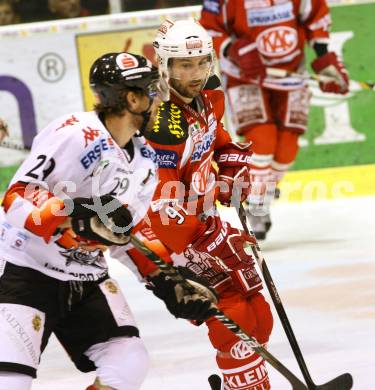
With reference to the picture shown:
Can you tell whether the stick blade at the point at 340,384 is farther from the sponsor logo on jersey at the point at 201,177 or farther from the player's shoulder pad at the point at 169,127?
the player's shoulder pad at the point at 169,127

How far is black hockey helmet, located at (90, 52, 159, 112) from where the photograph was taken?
8.84 feet

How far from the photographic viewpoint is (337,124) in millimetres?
6906

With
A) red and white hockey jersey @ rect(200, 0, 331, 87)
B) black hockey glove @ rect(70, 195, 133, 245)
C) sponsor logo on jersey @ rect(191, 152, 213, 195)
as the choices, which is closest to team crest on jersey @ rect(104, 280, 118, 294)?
black hockey glove @ rect(70, 195, 133, 245)

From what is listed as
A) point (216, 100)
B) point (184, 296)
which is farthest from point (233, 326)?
point (216, 100)

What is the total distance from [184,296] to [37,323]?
34 centimetres

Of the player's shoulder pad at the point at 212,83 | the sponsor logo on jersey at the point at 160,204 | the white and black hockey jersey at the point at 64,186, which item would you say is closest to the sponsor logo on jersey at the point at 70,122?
the white and black hockey jersey at the point at 64,186

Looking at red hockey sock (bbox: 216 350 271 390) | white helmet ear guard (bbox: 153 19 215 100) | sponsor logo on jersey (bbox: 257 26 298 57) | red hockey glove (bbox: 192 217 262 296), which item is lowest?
red hockey sock (bbox: 216 350 271 390)

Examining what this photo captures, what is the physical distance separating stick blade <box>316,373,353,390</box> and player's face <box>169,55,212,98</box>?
89 cm

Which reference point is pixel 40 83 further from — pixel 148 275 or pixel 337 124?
pixel 148 275

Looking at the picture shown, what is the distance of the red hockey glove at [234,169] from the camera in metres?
3.55

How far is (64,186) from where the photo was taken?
104 inches

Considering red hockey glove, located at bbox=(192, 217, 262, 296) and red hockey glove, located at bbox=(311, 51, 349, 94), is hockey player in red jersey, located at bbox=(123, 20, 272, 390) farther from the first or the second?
red hockey glove, located at bbox=(311, 51, 349, 94)

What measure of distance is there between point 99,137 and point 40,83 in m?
4.28

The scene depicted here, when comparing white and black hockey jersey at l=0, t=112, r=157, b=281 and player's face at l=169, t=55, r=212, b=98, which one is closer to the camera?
white and black hockey jersey at l=0, t=112, r=157, b=281
